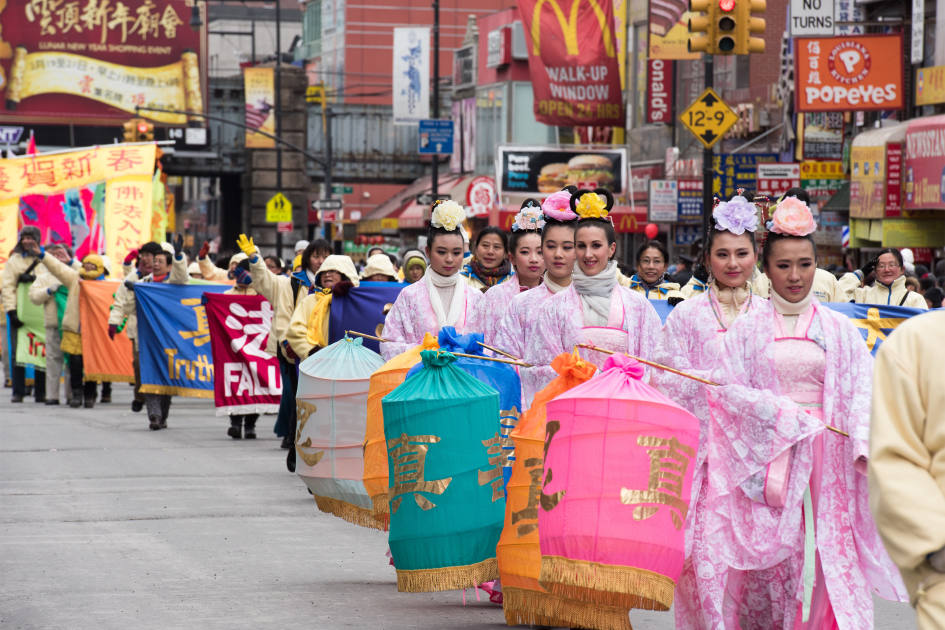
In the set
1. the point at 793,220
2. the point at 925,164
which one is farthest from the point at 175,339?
the point at 793,220

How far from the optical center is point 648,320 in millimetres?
7035

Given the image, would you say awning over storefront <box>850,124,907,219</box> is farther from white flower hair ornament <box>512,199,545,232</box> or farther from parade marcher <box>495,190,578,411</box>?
parade marcher <box>495,190,578,411</box>

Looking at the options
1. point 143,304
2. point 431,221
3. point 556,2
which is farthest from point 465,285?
point 556,2

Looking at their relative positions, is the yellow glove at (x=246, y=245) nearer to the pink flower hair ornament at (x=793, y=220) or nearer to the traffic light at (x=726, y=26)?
the traffic light at (x=726, y=26)

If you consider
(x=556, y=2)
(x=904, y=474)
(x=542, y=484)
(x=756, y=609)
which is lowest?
(x=756, y=609)

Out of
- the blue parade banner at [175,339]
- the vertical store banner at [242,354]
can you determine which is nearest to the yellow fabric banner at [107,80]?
the blue parade banner at [175,339]

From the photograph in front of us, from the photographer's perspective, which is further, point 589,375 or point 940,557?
point 589,375

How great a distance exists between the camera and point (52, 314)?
2047 centimetres

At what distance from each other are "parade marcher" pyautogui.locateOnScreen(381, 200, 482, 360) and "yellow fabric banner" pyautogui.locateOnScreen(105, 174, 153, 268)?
18.8 metres

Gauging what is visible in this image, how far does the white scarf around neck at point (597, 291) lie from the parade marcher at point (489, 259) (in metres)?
2.48

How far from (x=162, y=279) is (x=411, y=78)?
22.7 metres

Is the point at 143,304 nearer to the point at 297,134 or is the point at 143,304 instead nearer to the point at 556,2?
the point at 556,2

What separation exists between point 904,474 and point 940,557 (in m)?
0.20

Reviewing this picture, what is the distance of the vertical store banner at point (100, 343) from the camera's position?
65.5ft
